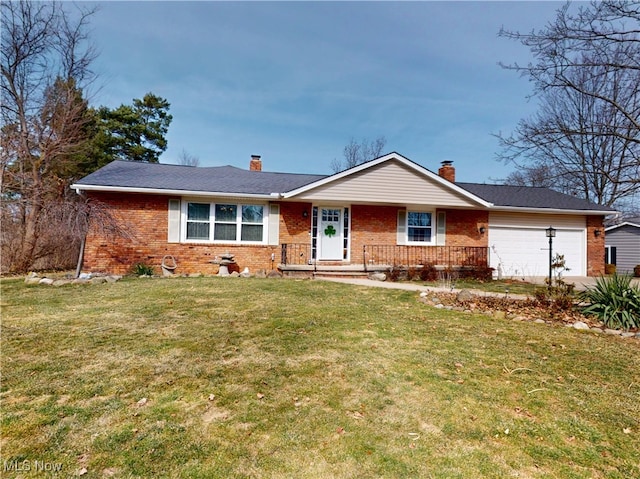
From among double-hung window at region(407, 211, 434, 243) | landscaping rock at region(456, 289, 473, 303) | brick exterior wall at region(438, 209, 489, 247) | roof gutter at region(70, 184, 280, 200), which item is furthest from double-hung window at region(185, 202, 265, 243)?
brick exterior wall at region(438, 209, 489, 247)

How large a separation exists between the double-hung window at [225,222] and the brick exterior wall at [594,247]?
14.7m

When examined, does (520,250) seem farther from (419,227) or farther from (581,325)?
(581,325)

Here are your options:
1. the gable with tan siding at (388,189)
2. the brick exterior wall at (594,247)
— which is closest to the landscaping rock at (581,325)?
the gable with tan siding at (388,189)

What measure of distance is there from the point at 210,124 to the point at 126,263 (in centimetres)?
1242

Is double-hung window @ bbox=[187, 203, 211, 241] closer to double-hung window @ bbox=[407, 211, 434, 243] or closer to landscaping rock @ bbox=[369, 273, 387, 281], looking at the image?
landscaping rock @ bbox=[369, 273, 387, 281]

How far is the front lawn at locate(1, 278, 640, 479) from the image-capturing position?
231 cm

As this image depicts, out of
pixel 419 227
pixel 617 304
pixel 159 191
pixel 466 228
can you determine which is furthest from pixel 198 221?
pixel 617 304

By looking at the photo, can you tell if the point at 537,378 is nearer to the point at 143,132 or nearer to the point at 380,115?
the point at 380,115

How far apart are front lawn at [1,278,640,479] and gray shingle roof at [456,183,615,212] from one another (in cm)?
1043

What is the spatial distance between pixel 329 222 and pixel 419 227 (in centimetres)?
390

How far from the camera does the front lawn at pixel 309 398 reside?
2.31 meters

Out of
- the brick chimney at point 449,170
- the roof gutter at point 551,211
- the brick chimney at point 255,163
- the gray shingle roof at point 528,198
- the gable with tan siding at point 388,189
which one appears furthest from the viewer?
the brick chimney at point 255,163

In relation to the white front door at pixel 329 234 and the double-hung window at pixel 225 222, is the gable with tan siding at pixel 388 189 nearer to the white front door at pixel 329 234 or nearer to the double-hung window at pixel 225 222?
the white front door at pixel 329 234

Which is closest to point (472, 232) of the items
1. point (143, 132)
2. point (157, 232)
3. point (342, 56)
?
point (342, 56)
